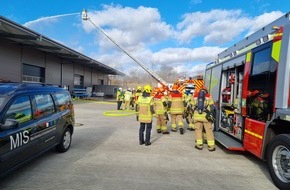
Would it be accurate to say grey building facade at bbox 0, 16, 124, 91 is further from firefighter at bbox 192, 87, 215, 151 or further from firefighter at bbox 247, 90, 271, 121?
firefighter at bbox 247, 90, 271, 121

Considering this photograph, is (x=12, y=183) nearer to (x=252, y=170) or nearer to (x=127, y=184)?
(x=127, y=184)

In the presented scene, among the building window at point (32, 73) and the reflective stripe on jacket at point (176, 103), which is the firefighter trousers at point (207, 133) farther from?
the building window at point (32, 73)

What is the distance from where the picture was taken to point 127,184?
470 cm

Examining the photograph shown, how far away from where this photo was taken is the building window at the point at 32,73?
24.5 meters

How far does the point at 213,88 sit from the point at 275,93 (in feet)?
15.6

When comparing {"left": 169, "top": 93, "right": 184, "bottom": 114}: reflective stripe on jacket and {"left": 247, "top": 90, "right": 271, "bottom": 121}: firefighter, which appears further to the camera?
{"left": 169, "top": 93, "right": 184, "bottom": 114}: reflective stripe on jacket

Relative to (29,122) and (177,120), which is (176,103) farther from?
(29,122)

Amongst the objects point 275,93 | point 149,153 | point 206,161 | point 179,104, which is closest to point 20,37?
point 179,104

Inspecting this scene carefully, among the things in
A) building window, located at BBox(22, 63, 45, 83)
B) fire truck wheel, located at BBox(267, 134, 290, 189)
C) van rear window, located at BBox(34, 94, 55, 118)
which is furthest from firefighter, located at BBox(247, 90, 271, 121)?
building window, located at BBox(22, 63, 45, 83)

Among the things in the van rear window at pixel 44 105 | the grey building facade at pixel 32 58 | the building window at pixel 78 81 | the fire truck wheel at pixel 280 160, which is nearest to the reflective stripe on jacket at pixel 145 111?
the van rear window at pixel 44 105

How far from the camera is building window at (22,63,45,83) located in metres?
24.5

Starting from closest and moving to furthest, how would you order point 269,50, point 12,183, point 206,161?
point 12,183, point 269,50, point 206,161

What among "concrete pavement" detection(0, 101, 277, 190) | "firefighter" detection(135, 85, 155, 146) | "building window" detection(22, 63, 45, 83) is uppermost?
"building window" detection(22, 63, 45, 83)

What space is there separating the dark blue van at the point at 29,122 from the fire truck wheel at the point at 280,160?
4.28m
